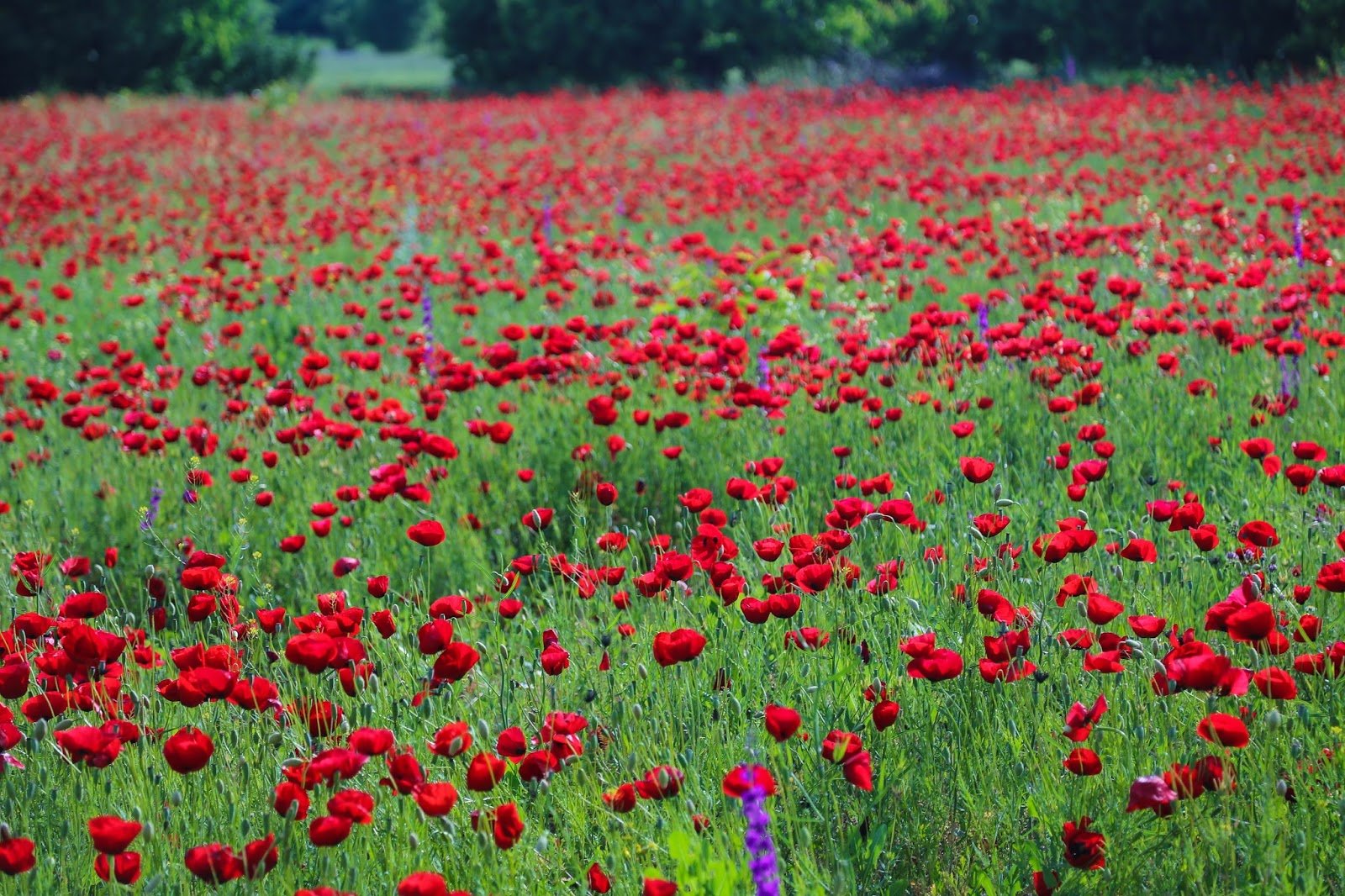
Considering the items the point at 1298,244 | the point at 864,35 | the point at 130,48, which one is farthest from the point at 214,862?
the point at 130,48

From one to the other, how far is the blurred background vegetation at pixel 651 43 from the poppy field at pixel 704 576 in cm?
1266

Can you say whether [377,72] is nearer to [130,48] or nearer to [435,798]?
[130,48]

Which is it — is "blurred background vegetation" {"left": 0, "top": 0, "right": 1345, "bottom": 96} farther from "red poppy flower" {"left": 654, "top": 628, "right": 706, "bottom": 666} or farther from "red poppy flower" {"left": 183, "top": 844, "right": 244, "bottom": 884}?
"red poppy flower" {"left": 183, "top": 844, "right": 244, "bottom": 884}

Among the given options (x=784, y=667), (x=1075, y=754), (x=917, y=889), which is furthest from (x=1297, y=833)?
(x=784, y=667)

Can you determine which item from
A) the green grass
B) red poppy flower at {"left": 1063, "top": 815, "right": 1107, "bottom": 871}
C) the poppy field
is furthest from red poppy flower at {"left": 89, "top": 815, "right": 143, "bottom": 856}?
the green grass

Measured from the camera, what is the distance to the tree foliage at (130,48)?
1089 inches

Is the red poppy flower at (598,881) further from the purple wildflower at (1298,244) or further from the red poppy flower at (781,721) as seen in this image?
the purple wildflower at (1298,244)

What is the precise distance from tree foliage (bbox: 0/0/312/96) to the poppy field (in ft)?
77.5

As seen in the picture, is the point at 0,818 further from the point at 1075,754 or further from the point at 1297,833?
the point at 1297,833

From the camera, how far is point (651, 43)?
27.7 metres

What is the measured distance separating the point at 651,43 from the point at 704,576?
26.6 meters

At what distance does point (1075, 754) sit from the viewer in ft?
5.92

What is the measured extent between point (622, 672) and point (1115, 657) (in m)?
1.02

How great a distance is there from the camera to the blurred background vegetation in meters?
19.3
